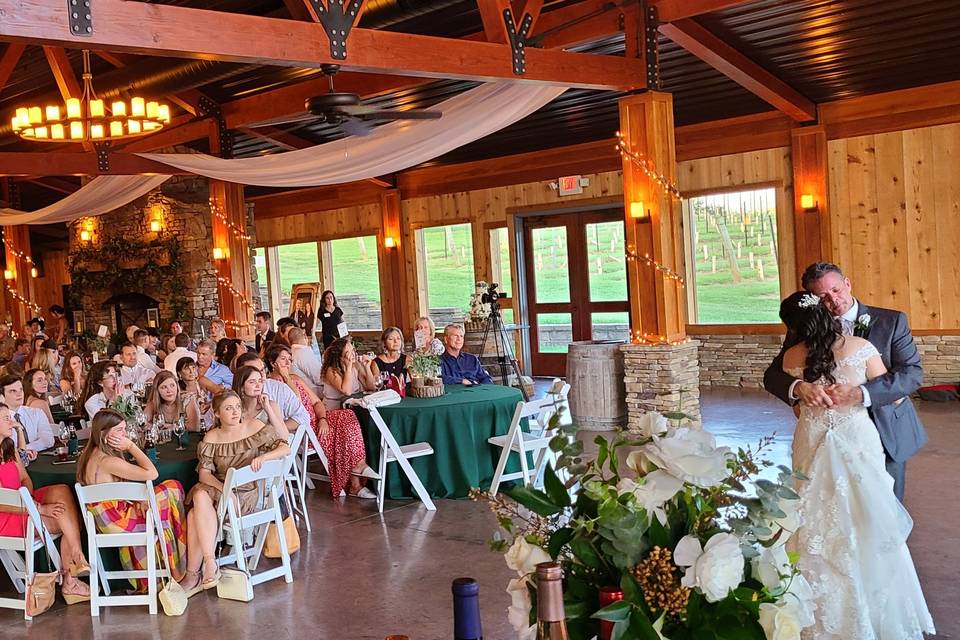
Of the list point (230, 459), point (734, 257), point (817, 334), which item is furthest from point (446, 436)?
point (734, 257)

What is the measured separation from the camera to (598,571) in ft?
4.37

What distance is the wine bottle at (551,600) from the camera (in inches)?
45.9

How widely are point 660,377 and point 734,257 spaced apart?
3.54 metres

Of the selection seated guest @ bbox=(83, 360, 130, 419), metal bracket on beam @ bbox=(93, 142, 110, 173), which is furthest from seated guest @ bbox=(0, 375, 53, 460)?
metal bracket on beam @ bbox=(93, 142, 110, 173)

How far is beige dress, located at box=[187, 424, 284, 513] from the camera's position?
486 cm

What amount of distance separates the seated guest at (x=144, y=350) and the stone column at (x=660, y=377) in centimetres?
428

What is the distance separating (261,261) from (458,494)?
11181 millimetres

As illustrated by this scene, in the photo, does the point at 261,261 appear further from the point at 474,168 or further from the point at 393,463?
the point at 393,463

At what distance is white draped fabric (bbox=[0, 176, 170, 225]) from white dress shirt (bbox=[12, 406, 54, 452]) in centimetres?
465

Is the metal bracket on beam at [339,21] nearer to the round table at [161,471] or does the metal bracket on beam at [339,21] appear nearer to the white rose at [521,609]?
the round table at [161,471]

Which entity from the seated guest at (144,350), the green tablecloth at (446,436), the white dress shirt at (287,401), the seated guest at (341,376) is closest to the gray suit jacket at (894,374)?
the green tablecloth at (446,436)

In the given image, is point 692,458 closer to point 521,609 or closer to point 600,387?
point 521,609

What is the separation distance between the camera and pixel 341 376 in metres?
6.92

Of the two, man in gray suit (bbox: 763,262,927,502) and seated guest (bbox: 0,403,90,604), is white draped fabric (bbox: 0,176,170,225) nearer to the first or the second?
seated guest (bbox: 0,403,90,604)
